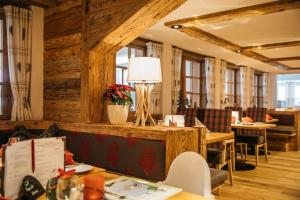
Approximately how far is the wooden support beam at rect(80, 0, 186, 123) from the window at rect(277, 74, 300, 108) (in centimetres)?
983

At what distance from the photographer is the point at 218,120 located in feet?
15.2

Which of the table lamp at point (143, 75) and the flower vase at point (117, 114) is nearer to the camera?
the table lamp at point (143, 75)

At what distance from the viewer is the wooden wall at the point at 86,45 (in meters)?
2.79

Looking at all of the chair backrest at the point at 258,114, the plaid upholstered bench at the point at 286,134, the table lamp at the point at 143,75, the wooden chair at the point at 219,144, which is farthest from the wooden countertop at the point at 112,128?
the plaid upholstered bench at the point at 286,134

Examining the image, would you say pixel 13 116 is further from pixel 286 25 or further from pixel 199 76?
pixel 199 76

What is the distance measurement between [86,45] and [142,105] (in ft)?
3.07

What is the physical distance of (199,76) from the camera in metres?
7.48

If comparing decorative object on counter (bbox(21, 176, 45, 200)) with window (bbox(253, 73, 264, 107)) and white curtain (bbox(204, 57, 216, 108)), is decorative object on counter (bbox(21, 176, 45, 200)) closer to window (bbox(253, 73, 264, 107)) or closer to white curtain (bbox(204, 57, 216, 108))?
white curtain (bbox(204, 57, 216, 108))

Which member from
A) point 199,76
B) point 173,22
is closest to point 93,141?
point 173,22

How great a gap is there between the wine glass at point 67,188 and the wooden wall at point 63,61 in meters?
2.21

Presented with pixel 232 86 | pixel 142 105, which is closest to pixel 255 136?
pixel 142 105

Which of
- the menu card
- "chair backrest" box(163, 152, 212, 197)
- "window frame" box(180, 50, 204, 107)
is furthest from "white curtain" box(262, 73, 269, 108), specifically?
the menu card

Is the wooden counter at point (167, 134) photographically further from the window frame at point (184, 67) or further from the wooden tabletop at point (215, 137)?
the window frame at point (184, 67)

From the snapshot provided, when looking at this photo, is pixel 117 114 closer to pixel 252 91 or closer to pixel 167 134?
pixel 167 134
